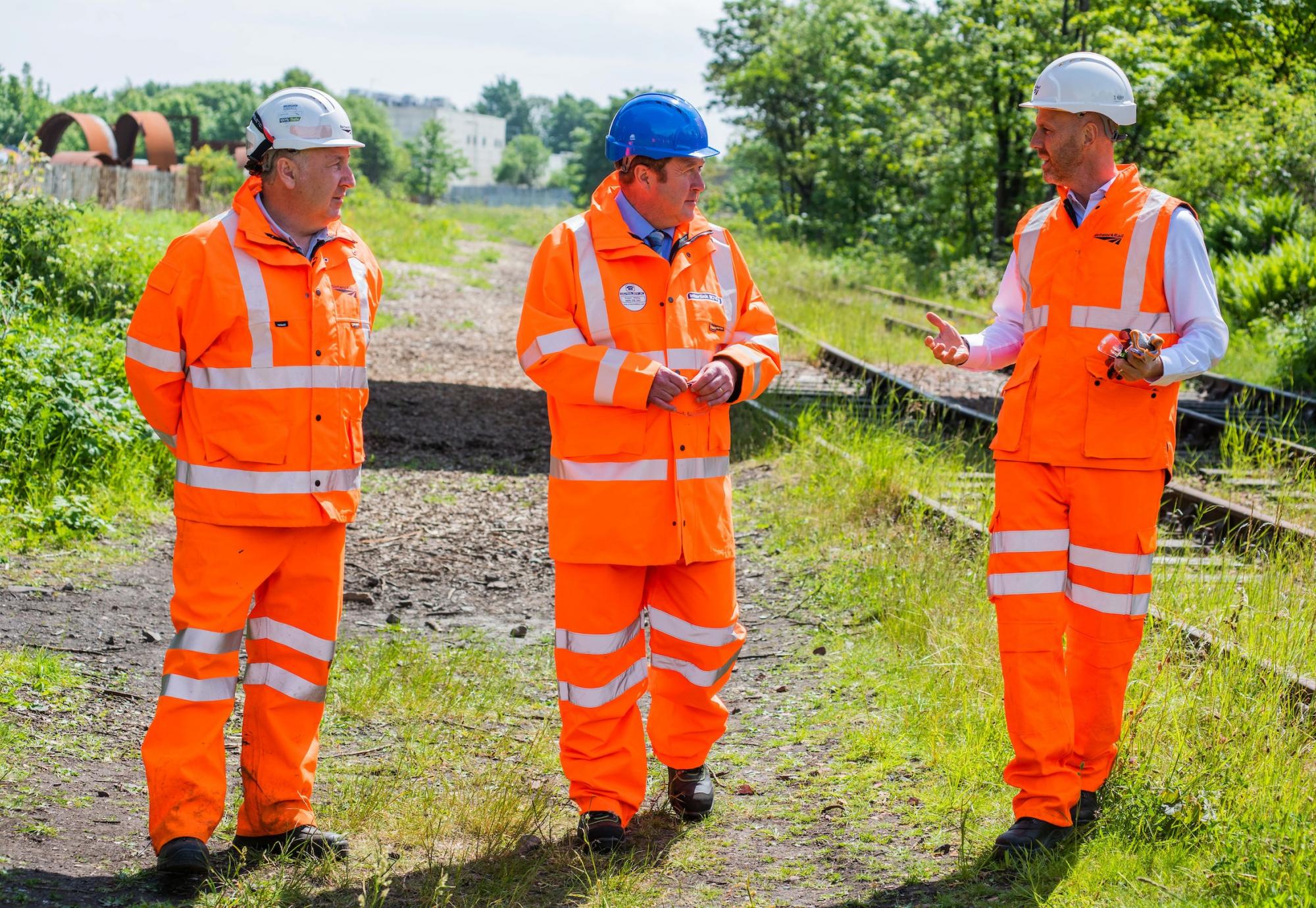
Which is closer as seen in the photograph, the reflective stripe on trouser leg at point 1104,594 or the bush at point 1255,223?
the reflective stripe on trouser leg at point 1104,594

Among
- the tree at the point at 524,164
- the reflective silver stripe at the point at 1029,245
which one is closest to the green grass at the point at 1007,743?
the reflective silver stripe at the point at 1029,245

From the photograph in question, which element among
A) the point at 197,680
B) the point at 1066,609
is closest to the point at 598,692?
the point at 197,680

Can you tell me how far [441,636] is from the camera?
A: 250 inches

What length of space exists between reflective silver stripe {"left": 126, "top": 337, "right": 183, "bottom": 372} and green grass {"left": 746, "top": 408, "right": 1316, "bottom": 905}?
2.59 meters

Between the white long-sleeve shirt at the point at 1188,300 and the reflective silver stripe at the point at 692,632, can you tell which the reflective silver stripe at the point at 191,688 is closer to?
the reflective silver stripe at the point at 692,632

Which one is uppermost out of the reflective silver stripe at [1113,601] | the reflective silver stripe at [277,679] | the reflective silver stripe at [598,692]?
the reflective silver stripe at [1113,601]

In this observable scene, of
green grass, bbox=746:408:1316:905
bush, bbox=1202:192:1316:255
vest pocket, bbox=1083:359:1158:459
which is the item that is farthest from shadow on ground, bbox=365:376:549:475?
bush, bbox=1202:192:1316:255

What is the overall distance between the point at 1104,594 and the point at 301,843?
8.41 feet

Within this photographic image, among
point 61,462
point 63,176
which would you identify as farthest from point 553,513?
point 63,176

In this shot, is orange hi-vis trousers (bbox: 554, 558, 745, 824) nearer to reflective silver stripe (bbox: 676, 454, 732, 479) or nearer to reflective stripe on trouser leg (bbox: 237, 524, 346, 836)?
reflective silver stripe (bbox: 676, 454, 732, 479)

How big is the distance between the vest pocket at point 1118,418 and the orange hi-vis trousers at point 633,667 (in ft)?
3.98

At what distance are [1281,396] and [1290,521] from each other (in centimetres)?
448

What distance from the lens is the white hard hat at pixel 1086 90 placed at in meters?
3.94

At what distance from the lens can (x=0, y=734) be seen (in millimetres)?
4492
